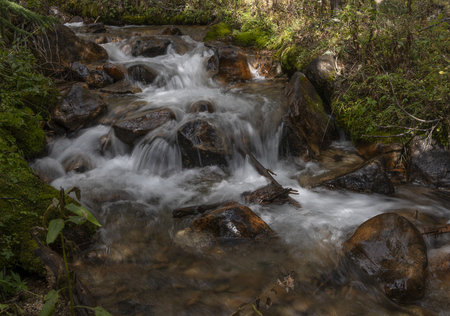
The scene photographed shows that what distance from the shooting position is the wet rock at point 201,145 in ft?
18.5

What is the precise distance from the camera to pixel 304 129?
608 centimetres

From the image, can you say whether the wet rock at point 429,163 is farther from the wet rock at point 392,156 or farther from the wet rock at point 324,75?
the wet rock at point 324,75

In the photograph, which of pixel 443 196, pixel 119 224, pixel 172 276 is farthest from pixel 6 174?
pixel 443 196

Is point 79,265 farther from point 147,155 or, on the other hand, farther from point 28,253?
point 147,155

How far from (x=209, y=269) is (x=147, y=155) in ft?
10.2

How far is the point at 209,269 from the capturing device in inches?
136

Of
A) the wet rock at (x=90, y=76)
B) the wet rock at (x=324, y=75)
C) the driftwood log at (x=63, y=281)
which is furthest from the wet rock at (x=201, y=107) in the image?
the driftwood log at (x=63, y=281)

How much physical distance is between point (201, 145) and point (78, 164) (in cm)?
240

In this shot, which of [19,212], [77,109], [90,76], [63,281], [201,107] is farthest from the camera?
[90,76]

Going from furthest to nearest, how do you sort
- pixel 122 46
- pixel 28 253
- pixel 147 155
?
1. pixel 122 46
2. pixel 147 155
3. pixel 28 253

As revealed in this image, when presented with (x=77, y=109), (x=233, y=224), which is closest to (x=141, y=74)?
(x=77, y=109)

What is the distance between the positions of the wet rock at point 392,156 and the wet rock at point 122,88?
605 cm

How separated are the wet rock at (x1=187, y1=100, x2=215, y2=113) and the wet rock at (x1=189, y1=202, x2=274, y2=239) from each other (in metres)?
3.32

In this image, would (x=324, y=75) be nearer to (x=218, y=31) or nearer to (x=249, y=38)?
(x=249, y=38)
